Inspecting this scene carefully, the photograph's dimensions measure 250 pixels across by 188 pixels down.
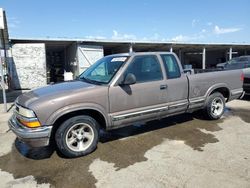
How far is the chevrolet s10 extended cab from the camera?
3656 millimetres

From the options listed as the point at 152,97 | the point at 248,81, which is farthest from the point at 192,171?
the point at 248,81

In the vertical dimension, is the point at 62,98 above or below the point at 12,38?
below

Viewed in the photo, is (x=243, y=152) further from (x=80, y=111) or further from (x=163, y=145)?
(x=80, y=111)

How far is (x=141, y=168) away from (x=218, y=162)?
1.28 metres

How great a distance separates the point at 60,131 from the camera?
150 inches

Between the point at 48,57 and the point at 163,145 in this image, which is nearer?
the point at 163,145

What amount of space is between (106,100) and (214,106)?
337 centimetres

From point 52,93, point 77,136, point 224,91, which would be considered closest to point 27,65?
point 52,93

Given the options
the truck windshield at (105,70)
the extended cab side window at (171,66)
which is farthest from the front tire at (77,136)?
the extended cab side window at (171,66)

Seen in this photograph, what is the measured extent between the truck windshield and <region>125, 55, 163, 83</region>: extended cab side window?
0.76 feet

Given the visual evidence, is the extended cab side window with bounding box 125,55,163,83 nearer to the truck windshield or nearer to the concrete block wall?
the truck windshield

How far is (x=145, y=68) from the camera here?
473 cm

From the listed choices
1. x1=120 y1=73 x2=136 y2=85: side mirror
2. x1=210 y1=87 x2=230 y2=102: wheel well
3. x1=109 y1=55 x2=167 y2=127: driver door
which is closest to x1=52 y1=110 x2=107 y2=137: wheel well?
x1=109 y1=55 x2=167 y2=127: driver door

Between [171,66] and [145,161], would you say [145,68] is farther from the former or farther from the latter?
[145,161]
